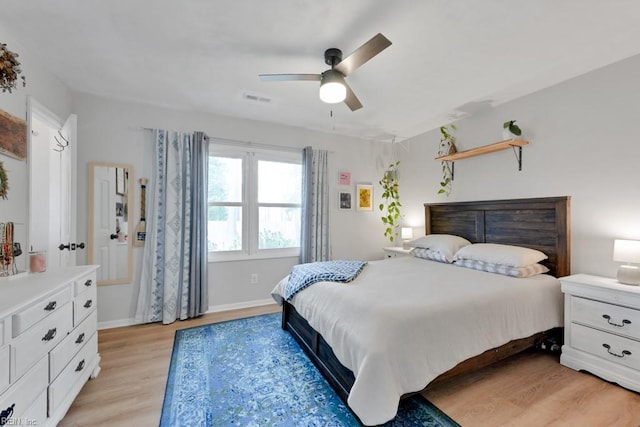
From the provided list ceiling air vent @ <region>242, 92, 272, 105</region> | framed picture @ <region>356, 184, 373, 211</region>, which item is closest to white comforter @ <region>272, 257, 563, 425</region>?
framed picture @ <region>356, 184, 373, 211</region>

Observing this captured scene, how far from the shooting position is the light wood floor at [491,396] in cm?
161

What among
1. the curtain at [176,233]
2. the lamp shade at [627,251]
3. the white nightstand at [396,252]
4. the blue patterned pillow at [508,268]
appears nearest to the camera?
the lamp shade at [627,251]

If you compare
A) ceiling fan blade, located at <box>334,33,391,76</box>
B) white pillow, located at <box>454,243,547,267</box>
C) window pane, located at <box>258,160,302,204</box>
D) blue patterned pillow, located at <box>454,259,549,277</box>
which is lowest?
blue patterned pillow, located at <box>454,259,549,277</box>

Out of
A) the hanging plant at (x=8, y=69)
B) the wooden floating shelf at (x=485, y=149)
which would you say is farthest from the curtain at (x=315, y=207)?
the hanging plant at (x=8, y=69)

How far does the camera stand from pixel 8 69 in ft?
5.97

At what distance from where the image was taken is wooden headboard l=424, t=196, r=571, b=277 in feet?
8.30

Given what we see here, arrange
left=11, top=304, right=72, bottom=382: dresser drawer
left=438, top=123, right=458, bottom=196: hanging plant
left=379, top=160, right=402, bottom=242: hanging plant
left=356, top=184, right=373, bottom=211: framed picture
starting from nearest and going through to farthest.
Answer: left=11, top=304, right=72, bottom=382: dresser drawer
left=438, top=123, right=458, bottom=196: hanging plant
left=356, top=184, right=373, bottom=211: framed picture
left=379, top=160, right=402, bottom=242: hanging plant

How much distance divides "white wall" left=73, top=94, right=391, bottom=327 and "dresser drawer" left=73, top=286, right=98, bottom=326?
3.61 feet

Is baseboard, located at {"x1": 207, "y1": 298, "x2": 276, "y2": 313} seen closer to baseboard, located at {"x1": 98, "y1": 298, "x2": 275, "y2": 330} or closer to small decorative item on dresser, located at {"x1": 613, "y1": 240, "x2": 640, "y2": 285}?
baseboard, located at {"x1": 98, "y1": 298, "x2": 275, "y2": 330}

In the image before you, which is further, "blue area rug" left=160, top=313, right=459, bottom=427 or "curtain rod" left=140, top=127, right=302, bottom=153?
"curtain rod" left=140, top=127, right=302, bottom=153

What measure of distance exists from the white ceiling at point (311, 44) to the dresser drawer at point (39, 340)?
1.88 metres

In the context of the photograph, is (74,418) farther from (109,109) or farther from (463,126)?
(463,126)

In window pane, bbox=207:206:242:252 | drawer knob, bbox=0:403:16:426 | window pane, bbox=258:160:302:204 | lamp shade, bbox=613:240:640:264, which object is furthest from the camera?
window pane, bbox=258:160:302:204

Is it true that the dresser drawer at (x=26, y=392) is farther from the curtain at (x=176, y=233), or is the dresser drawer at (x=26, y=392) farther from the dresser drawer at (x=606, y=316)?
the dresser drawer at (x=606, y=316)
